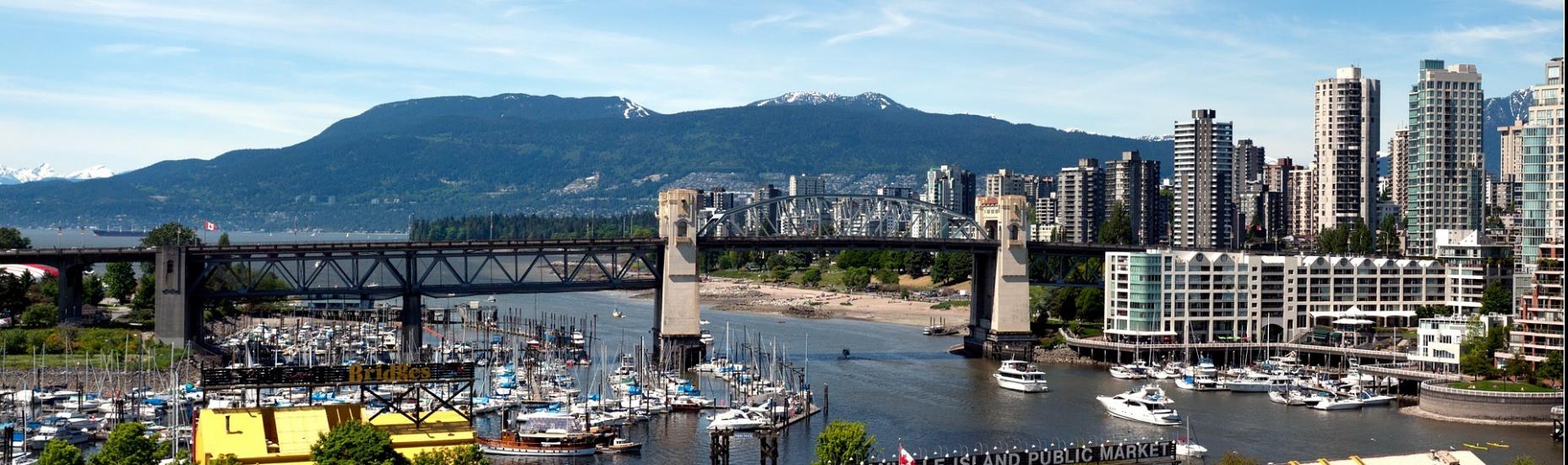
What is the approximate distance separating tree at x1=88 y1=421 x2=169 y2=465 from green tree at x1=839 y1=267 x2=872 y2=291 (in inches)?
5207

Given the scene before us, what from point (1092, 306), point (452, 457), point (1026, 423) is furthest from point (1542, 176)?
point (452, 457)

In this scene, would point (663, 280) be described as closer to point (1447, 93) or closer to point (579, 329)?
point (579, 329)

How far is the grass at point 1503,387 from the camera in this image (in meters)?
75.1

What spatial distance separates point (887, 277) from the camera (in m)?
182

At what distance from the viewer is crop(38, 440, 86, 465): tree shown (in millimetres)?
45844

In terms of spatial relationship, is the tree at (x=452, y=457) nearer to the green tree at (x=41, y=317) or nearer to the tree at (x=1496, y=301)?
the green tree at (x=41, y=317)

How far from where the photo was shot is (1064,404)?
8244 cm

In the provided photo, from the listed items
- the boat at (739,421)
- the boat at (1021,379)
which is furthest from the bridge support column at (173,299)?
the boat at (1021,379)

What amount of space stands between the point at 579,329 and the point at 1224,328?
45038 millimetres

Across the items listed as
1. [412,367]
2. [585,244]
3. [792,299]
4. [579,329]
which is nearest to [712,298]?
[792,299]

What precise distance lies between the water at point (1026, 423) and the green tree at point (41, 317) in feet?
118

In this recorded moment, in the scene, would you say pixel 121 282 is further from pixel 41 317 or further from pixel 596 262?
pixel 596 262

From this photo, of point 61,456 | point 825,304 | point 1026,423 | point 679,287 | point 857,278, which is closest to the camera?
point 61,456

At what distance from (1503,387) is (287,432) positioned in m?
54.4
